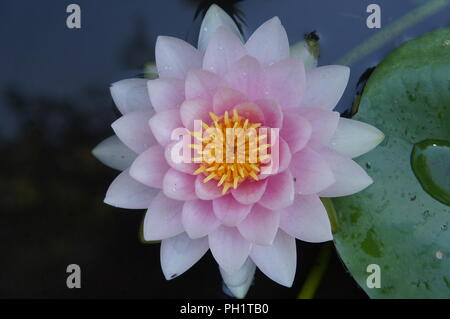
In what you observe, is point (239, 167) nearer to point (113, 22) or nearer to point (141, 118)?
point (141, 118)

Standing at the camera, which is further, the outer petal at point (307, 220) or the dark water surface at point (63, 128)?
the dark water surface at point (63, 128)

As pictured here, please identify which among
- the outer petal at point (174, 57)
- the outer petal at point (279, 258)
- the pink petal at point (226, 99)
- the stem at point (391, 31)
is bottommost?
the outer petal at point (279, 258)

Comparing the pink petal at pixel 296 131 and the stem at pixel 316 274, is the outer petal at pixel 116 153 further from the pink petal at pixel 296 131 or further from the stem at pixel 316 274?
the stem at pixel 316 274

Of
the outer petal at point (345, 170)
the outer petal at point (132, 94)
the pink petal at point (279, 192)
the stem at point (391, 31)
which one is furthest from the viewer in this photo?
the stem at point (391, 31)

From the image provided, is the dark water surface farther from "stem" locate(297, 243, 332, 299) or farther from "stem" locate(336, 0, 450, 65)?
"stem" locate(336, 0, 450, 65)

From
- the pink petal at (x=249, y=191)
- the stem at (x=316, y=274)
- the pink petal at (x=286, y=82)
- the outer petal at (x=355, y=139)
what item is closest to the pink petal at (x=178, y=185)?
the pink petal at (x=249, y=191)

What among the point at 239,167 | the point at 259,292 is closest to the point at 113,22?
the point at 239,167

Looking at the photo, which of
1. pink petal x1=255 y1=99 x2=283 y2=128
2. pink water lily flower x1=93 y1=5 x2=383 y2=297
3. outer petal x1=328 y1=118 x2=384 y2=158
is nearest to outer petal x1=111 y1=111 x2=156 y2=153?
pink water lily flower x1=93 y1=5 x2=383 y2=297

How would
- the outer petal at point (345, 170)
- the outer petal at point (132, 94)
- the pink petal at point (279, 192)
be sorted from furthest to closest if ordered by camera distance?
the outer petal at point (132, 94) → the outer petal at point (345, 170) → the pink petal at point (279, 192)
